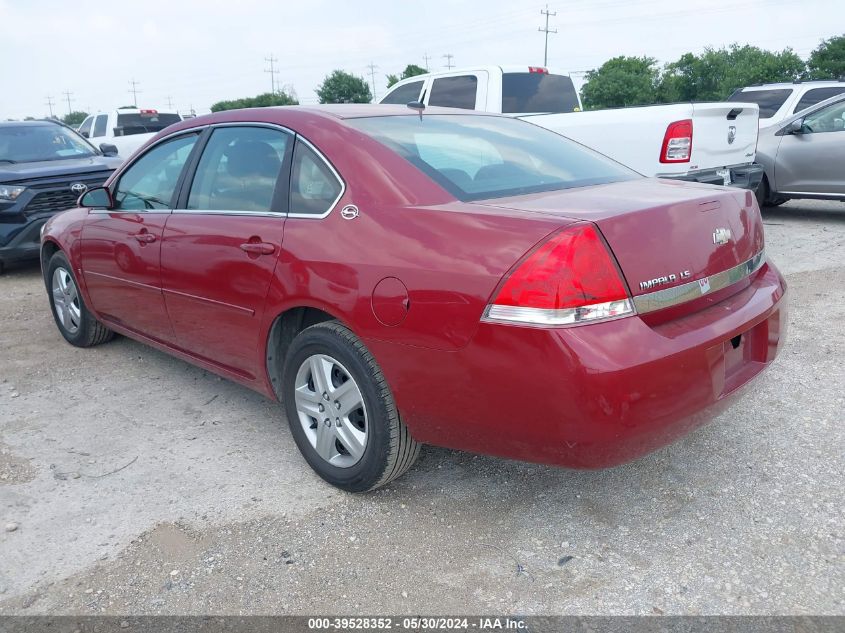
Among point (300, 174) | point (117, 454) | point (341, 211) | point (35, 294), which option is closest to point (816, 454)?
point (341, 211)

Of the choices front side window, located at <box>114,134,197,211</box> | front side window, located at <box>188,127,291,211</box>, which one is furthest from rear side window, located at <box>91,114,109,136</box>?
front side window, located at <box>188,127,291,211</box>

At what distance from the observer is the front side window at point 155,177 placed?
3.87 metres

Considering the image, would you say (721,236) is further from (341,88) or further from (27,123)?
(341,88)

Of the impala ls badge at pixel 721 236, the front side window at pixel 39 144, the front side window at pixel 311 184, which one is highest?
the front side window at pixel 39 144

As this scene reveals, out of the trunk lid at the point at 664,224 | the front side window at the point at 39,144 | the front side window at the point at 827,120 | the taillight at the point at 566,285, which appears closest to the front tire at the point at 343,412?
the taillight at the point at 566,285

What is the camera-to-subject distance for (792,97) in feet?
35.1

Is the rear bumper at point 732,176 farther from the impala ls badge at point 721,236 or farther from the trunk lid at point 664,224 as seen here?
the impala ls badge at point 721,236

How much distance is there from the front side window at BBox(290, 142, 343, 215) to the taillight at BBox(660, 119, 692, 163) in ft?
15.4

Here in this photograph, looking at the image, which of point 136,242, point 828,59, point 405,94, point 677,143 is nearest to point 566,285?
point 136,242

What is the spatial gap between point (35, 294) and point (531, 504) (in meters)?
5.88

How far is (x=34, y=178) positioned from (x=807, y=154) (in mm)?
8974

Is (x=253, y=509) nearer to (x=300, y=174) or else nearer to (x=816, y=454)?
(x=300, y=174)

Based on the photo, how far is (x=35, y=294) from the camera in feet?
22.7

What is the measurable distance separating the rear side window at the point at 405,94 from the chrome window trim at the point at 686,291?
7.19 meters
